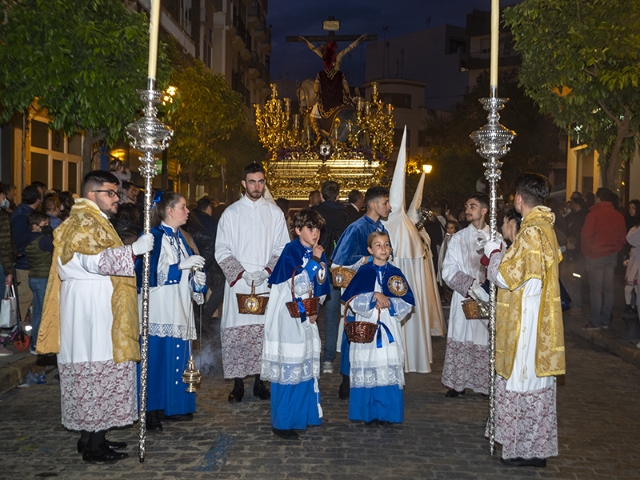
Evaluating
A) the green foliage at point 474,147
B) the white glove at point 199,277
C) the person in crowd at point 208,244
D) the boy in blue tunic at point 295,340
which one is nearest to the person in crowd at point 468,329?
the boy in blue tunic at point 295,340

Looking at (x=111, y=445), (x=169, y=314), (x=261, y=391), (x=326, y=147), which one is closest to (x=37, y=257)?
(x=169, y=314)

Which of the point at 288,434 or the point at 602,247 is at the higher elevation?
the point at 602,247

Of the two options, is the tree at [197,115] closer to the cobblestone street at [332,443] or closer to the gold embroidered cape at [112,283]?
the cobblestone street at [332,443]

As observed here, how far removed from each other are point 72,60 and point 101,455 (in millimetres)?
5539

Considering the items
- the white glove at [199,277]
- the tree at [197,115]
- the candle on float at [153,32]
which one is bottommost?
the white glove at [199,277]

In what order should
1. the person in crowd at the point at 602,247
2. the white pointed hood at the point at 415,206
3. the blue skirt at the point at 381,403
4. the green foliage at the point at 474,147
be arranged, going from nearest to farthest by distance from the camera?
1. the blue skirt at the point at 381,403
2. the white pointed hood at the point at 415,206
3. the person in crowd at the point at 602,247
4. the green foliage at the point at 474,147

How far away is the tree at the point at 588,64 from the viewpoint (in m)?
10.1

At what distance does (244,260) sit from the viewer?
7.50 metres

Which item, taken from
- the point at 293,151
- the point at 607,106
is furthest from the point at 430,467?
the point at 293,151

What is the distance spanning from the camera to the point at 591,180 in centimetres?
2478

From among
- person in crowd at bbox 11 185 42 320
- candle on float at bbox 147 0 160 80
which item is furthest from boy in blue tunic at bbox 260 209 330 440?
person in crowd at bbox 11 185 42 320

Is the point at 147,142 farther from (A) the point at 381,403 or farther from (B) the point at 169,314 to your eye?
(A) the point at 381,403

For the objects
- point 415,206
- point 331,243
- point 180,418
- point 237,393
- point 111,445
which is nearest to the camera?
point 111,445

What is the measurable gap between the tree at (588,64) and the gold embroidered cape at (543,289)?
5115 millimetres
